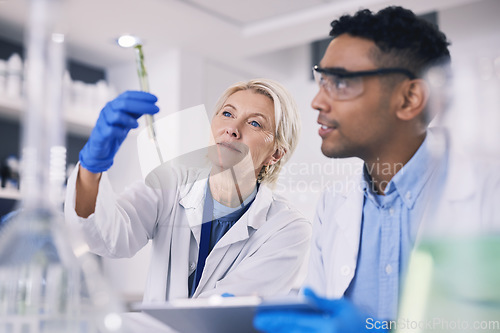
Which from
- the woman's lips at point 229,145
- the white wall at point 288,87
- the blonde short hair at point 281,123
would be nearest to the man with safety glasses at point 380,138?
the white wall at point 288,87

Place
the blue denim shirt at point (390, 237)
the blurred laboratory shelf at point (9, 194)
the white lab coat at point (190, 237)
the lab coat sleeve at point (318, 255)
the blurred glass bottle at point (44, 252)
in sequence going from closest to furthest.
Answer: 1. the blurred glass bottle at point (44, 252)
2. the blue denim shirt at point (390, 237)
3. the lab coat sleeve at point (318, 255)
4. the white lab coat at point (190, 237)
5. the blurred laboratory shelf at point (9, 194)

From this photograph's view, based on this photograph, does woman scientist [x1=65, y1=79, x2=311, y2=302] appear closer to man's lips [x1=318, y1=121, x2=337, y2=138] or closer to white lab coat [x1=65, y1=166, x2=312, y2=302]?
white lab coat [x1=65, y1=166, x2=312, y2=302]

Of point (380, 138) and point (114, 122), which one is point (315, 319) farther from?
point (114, 122)

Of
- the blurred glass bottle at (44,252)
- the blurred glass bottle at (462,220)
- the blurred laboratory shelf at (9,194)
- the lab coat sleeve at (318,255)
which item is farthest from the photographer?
the blurred laboratory shelf at (9,194)

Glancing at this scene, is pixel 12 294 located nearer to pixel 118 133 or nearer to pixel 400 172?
pixel 118 133

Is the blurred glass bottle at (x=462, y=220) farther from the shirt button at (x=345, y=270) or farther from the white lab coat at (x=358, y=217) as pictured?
the shirt button at (x=345, y=270)

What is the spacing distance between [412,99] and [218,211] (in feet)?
2.23

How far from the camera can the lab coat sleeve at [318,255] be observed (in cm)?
137

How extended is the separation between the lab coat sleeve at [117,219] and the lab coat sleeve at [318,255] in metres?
0.54

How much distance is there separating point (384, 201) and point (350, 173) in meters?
0.16

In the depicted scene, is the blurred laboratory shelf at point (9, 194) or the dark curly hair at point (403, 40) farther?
the blurred laboratory shelf at point (9, 194)

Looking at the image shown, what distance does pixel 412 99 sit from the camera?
1.29m

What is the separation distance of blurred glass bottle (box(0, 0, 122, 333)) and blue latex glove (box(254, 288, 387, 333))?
314 mm

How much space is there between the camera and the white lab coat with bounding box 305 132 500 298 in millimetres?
1146
